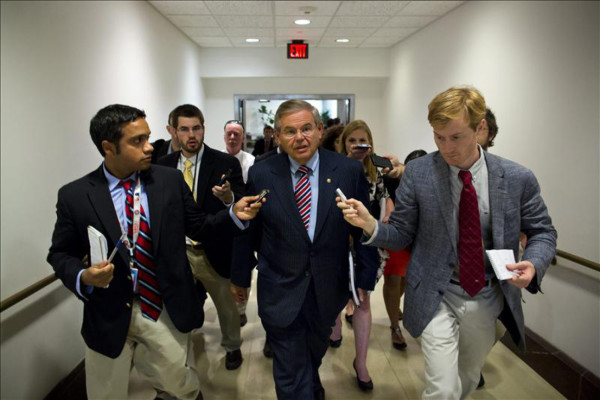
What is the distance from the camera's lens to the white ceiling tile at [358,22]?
5.38 metres

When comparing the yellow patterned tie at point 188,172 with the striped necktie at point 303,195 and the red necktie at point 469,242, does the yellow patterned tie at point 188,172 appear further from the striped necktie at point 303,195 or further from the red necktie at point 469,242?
the red necktie at point 469,242

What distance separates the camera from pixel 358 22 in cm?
557

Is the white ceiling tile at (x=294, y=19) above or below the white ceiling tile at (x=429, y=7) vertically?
above

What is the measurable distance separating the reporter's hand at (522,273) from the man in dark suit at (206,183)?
1661mm

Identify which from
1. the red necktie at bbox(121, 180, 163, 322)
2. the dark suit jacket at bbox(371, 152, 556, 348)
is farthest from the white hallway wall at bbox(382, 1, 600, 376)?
the red necktie at bbox(121, 180, 163, 322)

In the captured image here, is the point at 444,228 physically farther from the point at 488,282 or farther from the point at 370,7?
the point at 370,7

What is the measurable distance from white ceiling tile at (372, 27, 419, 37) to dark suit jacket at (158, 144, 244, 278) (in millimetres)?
4514

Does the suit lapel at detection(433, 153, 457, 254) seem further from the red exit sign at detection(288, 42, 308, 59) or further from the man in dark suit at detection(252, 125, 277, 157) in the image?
the red exit sign at detection(288, 42, 308, 59)

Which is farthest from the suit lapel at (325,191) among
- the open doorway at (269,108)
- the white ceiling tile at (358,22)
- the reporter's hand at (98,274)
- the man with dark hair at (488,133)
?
the open doorway at (269,108)

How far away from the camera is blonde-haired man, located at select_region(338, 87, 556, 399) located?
5.16ft

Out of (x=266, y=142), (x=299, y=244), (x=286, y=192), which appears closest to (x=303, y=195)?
(x=286, y=192)

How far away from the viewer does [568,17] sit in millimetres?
2791

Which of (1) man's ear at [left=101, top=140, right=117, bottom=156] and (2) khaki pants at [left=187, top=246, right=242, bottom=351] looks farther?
(2) khaki pants at [left=187, top=246, right=242, bottom=351]

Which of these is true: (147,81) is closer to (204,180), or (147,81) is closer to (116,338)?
(204,180)
